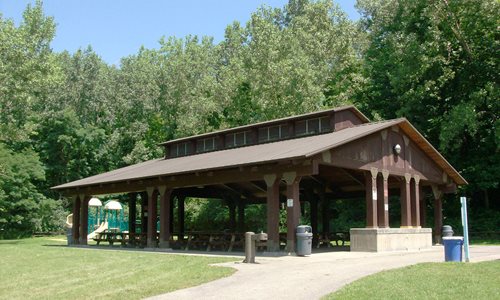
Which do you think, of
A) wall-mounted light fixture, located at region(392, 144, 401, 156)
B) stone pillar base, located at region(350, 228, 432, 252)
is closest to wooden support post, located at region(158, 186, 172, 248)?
stone pillar base, located at region(350, 228, 432, 252)

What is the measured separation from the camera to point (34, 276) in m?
13.6

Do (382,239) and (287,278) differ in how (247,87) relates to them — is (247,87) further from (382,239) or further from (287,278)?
(287,278)

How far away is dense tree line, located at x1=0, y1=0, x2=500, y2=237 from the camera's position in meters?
32.0

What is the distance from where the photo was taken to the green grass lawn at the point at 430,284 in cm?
909

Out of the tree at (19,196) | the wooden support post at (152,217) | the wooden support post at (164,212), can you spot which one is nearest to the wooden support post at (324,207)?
the wooden support post at (164,212)

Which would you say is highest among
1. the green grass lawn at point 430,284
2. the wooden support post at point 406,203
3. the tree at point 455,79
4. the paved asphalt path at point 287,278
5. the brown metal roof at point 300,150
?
the tree at point 455,79

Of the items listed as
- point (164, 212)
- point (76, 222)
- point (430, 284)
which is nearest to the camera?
point (430, 284)

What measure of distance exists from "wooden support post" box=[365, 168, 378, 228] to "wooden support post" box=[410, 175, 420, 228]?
3.24 m

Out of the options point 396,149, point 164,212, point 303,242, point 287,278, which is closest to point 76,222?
point 164,212

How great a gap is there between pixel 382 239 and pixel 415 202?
4347mm

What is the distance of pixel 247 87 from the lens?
147 ft

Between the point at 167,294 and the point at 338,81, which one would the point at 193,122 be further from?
the point at 167,294

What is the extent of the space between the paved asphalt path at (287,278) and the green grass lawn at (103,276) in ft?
2.05

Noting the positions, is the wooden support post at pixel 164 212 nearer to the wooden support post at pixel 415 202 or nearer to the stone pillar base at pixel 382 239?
the stone pillar base at pixel 382 239
